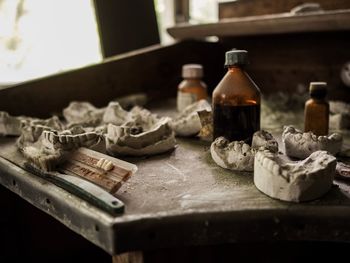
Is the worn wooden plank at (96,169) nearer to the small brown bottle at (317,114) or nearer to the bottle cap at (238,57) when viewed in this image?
the bottle cap at (238,57)

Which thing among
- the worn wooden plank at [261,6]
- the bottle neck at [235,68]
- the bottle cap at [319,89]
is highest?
the worn wooden plank at [261,6]

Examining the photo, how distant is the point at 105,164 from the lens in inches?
30.9

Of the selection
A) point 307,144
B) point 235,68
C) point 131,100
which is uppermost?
point 235,68

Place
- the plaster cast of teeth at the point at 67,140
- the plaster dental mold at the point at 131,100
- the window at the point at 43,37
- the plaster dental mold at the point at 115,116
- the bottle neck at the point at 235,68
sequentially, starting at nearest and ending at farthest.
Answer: the plaster cast of teeth at the point at 67,140
the bottle neck at the point at 235,68
the plaster dental mold at the point at 115,116
the plaster dental mold at the point at 131,100
the window at the point at 43,37

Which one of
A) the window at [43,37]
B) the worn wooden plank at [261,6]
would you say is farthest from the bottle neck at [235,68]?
the window at [43,37]

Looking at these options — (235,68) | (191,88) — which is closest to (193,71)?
(191,88)

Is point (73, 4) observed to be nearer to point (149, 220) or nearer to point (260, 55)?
point (260, 55)

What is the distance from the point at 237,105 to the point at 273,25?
63 centimetres

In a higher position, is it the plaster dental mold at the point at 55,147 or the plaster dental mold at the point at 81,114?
the plaster dental mold at the point at 55,147

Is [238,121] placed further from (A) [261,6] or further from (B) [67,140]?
(A) [261,6]

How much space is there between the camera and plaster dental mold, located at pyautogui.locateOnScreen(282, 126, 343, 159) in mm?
878

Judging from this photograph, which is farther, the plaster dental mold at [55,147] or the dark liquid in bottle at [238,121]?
the dark liquid in bottle at [238,121]

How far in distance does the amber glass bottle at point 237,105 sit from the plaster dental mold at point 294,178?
0.80ft

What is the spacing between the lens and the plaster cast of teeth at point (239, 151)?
829mm
